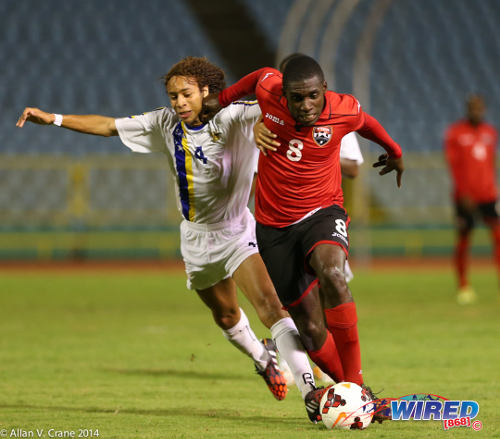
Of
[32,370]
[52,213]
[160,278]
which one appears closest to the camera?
[32,370]

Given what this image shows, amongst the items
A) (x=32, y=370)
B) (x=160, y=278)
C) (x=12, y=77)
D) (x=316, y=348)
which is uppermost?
(x=12, y=77)

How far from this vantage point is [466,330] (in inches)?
318

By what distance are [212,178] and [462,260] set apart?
20.9ft

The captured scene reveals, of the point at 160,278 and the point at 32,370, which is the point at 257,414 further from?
the point at 160,278

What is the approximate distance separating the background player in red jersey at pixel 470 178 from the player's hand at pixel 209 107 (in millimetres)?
6358

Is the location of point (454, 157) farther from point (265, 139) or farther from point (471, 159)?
point (265, 139)

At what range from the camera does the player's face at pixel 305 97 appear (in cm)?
427

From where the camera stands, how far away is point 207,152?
203 inches

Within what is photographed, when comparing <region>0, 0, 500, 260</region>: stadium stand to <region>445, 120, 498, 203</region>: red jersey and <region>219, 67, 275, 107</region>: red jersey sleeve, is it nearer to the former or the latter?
<region>445, 120, 498, 203</region>: red jersey

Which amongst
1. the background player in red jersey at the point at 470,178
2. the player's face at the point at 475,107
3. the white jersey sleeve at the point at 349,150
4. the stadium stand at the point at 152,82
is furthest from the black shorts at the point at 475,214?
the stadium stand at the point at 152,82

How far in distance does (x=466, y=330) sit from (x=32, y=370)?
3.99m

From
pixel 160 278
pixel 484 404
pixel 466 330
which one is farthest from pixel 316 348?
pixel 160 278

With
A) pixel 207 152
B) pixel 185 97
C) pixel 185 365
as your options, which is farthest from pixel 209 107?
pixel 185 365

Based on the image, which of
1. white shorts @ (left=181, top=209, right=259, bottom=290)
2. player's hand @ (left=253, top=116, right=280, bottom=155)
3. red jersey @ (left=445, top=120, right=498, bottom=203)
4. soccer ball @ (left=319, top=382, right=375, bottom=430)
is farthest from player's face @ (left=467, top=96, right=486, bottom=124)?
soccer ball @ (left=319, top=382, right=375, bottom=430)
